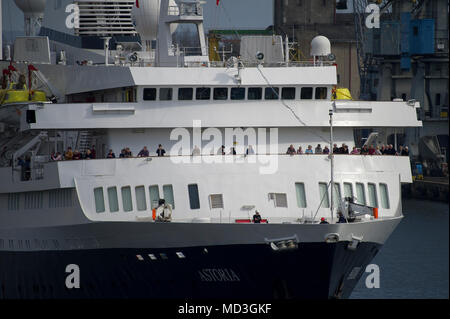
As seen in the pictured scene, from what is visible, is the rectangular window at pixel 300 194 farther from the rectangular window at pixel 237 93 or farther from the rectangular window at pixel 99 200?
the rectangular window at pixel 99 200

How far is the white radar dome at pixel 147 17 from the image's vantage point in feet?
174

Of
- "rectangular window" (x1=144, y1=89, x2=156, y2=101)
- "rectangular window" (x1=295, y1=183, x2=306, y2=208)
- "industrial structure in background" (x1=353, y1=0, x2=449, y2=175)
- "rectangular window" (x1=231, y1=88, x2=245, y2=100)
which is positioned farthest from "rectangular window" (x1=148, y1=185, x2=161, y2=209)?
"industrial structure in background" (x1=353, y1=0, x2=449, y2=175)

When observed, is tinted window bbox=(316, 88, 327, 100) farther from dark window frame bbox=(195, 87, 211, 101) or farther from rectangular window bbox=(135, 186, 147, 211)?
rectangular window bbox=(135, 186, 147, 211)

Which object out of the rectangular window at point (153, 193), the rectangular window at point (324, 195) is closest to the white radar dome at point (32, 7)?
the rectangular window at point (153, 193)

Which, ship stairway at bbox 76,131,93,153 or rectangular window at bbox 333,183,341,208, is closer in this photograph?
rectangular window at bbox 333,183,341,208

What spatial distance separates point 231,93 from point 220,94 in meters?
0.41

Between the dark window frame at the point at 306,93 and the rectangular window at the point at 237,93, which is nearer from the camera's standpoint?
the rectangular window at the point at 237,93

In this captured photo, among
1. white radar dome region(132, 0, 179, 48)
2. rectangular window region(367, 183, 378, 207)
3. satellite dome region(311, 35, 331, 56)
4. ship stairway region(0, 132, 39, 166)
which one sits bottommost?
rectangular window region(367, 183, 378, 207)

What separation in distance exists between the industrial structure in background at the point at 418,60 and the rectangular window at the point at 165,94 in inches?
2200

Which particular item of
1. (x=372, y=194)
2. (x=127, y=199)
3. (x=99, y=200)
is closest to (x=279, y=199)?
(x=372, y=194)

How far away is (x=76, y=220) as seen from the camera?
142 ft

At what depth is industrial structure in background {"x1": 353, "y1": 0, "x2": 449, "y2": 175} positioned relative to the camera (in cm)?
10262

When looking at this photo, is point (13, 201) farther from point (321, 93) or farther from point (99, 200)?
point (321, 93)

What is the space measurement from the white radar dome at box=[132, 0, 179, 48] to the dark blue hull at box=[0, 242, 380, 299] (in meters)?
13.0
